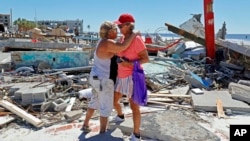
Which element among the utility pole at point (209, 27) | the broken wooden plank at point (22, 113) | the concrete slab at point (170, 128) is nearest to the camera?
the concrete slab at point (170, 128)

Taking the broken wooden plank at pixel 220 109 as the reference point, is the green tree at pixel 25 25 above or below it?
above

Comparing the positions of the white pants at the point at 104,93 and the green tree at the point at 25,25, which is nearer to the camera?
the white pants at the point at 104,93

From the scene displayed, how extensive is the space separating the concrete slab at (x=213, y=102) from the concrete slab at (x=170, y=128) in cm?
85

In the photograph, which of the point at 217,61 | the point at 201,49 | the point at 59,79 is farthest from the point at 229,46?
the point at 59,79

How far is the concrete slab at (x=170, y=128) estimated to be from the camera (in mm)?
4250

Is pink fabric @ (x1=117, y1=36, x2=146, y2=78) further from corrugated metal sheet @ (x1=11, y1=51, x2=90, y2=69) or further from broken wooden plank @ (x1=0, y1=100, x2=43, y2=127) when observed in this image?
corrugated metal sheet @ (x1=11, y1=51, x2=90, y2=69)

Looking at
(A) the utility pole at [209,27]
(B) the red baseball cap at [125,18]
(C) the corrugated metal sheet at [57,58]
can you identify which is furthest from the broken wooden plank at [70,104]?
(A) the utility pole at [209,27]

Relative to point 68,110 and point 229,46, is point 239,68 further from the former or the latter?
point 68,110

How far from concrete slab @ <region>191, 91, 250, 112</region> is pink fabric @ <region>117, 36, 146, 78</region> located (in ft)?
7.58

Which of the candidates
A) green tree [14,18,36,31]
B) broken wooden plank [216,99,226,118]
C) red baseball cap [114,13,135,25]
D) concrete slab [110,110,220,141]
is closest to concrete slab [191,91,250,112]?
broken wooden plank [216,99,226,118]

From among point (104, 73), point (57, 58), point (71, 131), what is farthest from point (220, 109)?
point (57, 58)

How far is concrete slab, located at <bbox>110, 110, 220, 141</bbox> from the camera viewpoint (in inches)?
167

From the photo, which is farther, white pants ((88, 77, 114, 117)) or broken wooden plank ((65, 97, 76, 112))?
broken wooden plank ((65, 97, 76, 112))

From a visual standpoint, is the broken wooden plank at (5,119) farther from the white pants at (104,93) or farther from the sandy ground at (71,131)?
the white pants at (104,93)
